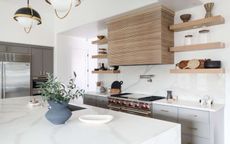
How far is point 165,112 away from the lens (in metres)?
2.79

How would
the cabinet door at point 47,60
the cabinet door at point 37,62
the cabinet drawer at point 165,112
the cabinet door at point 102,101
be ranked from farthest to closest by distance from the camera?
the cabinet door at point 47,60
the cabinet door at point 37,62
the cabinet door at point 102,101
the cabinet drawer at point 165,112

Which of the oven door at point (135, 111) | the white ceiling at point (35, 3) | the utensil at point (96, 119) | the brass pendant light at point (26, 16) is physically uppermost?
the white ceiling at point (35, 3)

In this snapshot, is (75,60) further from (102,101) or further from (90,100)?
(102,101)

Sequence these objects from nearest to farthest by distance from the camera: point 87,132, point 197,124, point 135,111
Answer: point 87,132 → point 197,124 → point 135,111

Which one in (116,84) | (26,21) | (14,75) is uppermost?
(26,21)

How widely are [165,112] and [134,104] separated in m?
0.61

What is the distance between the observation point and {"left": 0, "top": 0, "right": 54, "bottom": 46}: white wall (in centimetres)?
425

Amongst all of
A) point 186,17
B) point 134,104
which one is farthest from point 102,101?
point 186,17

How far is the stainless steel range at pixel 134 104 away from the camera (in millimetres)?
3013

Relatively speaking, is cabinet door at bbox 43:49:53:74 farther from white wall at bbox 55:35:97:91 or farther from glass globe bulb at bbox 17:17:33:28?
glass globe bulb at bbox 17:17:33:28

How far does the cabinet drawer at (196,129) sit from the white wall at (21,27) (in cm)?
408

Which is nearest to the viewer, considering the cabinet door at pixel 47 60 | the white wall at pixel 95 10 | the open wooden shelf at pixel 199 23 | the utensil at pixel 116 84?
the open wooden shelf at pixel 199 23

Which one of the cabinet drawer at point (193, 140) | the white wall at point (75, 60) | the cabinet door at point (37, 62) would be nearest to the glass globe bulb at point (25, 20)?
the cabinet door at point (37, 62)

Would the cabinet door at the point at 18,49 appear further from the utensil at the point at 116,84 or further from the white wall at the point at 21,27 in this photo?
the utensil at the point at 116,84
